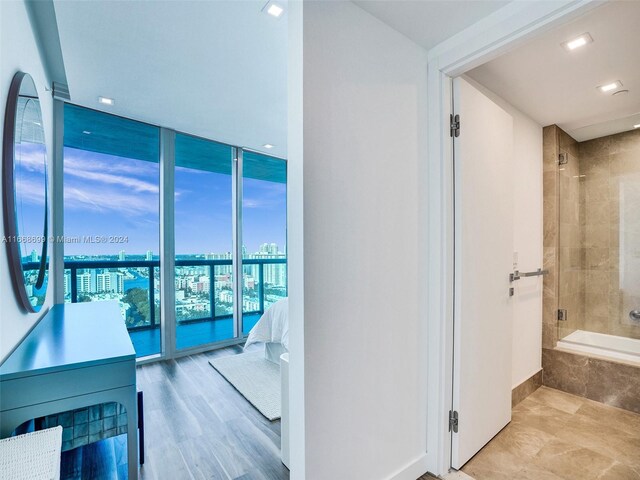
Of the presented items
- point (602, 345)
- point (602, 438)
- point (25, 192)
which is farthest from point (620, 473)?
point (25, 192)

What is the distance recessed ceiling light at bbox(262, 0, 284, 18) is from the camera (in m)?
1.63

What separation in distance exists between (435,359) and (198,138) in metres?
3.39

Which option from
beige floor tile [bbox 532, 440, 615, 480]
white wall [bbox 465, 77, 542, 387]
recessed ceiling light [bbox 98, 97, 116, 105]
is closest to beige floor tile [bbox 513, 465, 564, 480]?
beige floor tile [bbox 532, 440, 615, 480]

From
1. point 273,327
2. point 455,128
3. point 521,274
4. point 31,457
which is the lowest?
point 273,327

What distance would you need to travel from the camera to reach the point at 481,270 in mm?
1896

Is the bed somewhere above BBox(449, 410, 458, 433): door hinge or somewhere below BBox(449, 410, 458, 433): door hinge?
above

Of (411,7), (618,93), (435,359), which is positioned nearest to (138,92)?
(411,7)

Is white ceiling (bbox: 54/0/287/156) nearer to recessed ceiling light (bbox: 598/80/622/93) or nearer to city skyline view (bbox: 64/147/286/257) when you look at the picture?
city skyline view (bbox: 64/147/286/257)

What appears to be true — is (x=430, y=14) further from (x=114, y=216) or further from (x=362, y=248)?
(x=114, y=216)

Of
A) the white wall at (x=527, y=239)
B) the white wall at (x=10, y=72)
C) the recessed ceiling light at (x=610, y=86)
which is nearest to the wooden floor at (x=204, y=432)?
the white wall at (x=10, y=72)

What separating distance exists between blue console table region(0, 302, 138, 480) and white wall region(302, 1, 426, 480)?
0.81 m

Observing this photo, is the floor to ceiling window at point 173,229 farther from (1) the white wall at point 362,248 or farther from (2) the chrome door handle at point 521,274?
(2) the chrome door handle at point 521,274

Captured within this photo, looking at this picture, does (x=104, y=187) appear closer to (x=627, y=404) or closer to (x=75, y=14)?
(x=75, y=14)

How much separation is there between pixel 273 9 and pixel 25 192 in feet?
5.06
